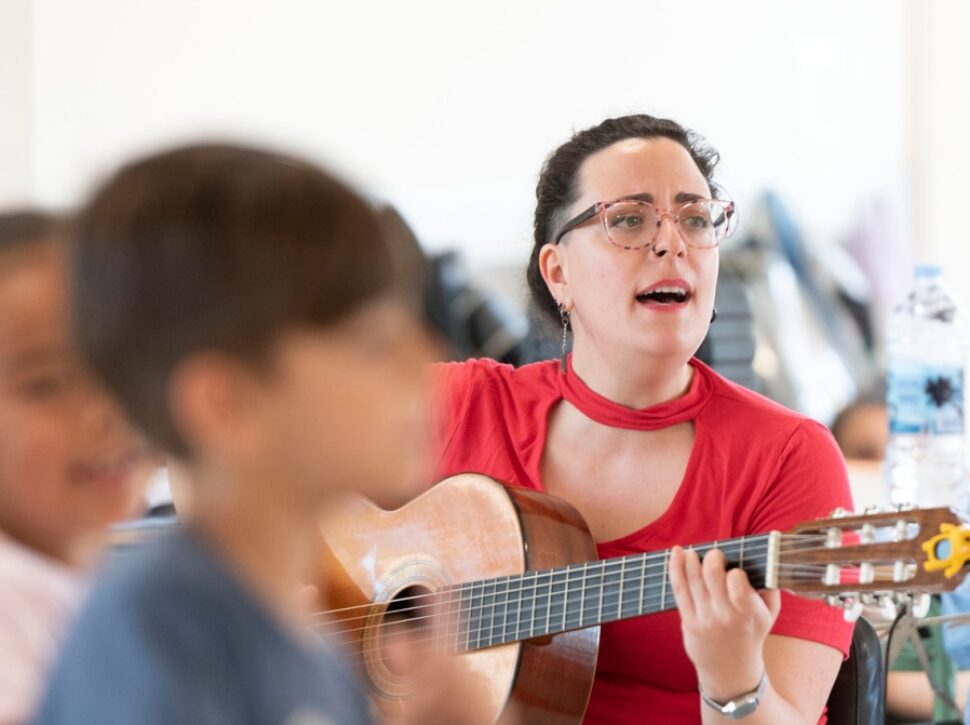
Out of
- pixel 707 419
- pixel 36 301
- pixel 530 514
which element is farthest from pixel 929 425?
pixel 36 301

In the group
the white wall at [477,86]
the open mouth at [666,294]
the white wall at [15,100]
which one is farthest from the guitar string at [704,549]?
the white wall at [15,100]

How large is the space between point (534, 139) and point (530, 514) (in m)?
3.42

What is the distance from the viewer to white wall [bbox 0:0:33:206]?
3.81 m

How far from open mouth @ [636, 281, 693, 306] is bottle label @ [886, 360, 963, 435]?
1.08 metres

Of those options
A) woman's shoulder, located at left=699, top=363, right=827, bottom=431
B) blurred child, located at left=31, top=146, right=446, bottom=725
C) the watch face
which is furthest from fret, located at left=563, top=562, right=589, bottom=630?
blurred child, located at left=31, top=146, right=446, bottom=725

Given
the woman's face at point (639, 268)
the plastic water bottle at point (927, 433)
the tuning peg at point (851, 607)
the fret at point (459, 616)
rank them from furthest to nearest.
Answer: the plastic water bottle at point (927, 433)
the woman's face at point (639, 268)
the fret at point (459, 616)
the tuning peg at point (851, 607)

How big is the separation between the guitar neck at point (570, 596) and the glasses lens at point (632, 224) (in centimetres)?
46

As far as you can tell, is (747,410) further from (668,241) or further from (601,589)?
(601,589)

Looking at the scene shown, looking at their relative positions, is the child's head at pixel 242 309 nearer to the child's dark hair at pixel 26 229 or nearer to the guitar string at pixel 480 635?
the child's dark hair at pixel 26 229

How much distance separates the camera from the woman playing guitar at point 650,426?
1846 millimetres

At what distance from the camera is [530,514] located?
1903 millimetres

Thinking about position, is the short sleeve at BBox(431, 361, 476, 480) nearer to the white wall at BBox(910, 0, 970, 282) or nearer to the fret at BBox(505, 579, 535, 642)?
the fret at BBox(505, 579, 535, 642)

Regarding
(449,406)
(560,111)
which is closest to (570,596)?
(449,406)

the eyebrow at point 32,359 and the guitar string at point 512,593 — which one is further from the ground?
the eyebrow at point 32,359
